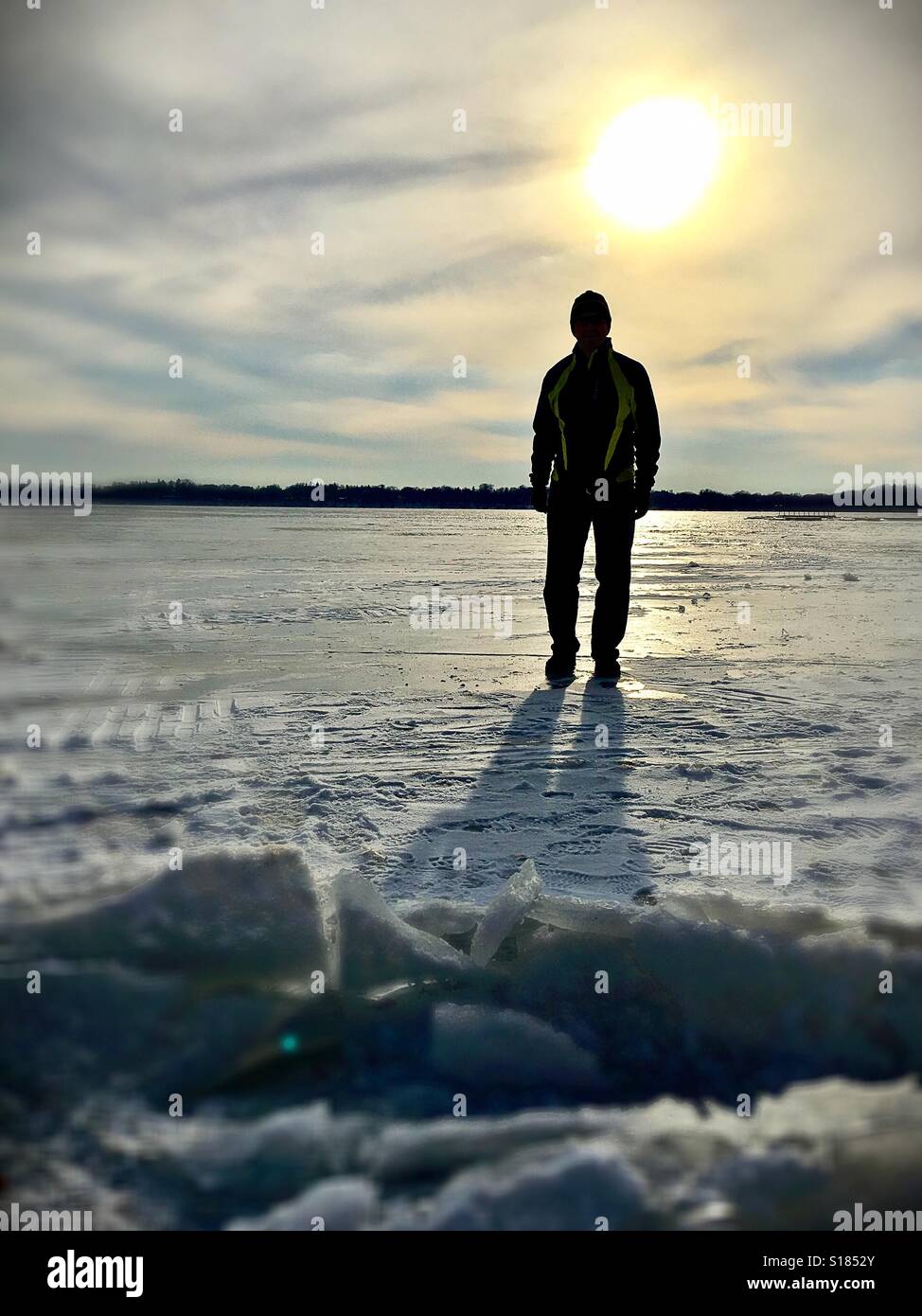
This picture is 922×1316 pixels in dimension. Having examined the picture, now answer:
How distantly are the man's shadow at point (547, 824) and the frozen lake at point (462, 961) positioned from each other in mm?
14

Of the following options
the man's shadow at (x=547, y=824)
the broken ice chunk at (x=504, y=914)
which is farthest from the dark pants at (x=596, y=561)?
the broken ice chunk at (x=504, y=914)

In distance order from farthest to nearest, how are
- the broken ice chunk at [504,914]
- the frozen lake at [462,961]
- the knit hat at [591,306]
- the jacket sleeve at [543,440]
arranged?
the jacket sleeve at [543,440]
the knit hat at [591,306]
the broken ice chunk at [504,914]
the frozen lake at [462,961]

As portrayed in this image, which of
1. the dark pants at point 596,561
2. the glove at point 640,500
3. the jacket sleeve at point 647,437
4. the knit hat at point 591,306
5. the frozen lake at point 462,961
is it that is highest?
the knit hat at point 591,306

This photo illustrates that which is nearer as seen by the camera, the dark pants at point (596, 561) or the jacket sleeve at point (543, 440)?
the dark pants at point (596, 561)

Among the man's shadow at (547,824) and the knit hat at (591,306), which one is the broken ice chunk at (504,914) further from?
the knit hat at (591,306)

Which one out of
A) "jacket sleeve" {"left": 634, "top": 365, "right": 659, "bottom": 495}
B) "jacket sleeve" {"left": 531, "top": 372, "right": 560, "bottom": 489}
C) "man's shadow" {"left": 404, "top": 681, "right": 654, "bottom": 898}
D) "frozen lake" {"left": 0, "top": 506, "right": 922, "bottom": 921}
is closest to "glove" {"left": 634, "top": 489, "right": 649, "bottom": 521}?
"jacket sleeve" {"left": 634, "top": 365, "right": 659, "bottom": 495}

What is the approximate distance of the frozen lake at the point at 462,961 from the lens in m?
1.29

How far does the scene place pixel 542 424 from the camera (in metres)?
4.80

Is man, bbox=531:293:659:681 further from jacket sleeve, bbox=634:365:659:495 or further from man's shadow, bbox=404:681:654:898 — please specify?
man's shadow, bbox=404:681:654:898

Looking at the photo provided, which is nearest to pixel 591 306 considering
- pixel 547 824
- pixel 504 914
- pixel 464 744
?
pixel 464 744
